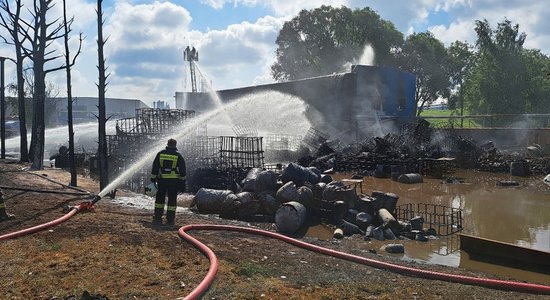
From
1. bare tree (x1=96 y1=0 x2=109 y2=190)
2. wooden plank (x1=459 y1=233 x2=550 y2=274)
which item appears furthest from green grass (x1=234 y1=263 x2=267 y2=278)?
bare tree (x1=96 y1=0 x2=109 y2=190)

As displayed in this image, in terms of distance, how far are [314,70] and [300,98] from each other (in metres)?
27.0

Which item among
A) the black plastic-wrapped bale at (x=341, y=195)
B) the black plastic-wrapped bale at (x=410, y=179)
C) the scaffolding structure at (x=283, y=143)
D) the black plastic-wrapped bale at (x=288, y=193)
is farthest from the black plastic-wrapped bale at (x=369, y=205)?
the scaffolding structure at (x=283, y=143)

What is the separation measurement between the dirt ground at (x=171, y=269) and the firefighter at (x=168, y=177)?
626 mm

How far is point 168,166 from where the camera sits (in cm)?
913

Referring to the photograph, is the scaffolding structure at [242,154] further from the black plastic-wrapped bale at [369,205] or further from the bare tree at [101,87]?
the black plastic-wrapped bale at [369,205]

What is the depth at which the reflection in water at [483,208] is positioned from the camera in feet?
31.1

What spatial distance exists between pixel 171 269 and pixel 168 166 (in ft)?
11.4

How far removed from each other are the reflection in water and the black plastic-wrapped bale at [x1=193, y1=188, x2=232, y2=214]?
4.23m

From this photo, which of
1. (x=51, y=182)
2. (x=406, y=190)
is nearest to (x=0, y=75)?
(x=51, y=182)

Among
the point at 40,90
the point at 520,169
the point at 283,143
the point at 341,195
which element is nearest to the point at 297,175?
the point at 341,195

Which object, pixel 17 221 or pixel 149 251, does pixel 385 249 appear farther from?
pixel 17 221

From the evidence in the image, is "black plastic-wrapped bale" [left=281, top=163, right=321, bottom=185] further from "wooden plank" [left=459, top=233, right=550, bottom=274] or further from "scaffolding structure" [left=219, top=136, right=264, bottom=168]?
"wooden plank" [left=459, top=233, right=550, bottom=274]

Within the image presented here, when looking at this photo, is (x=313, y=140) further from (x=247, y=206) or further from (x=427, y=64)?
(x=427, y=64)

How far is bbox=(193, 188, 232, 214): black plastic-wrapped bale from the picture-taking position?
40.3 ft
